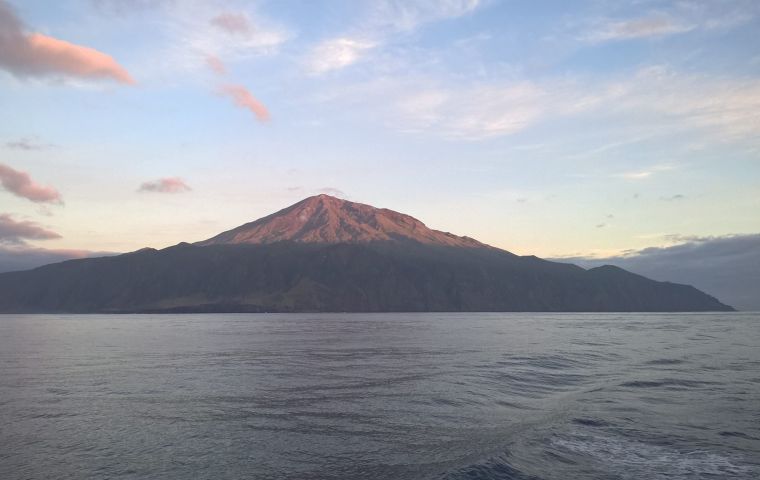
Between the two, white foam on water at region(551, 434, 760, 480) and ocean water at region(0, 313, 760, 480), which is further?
ocean water at region(0, 313, 760, 480)

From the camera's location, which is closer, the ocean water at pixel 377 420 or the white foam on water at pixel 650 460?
the white foam on water at pixel 650 460

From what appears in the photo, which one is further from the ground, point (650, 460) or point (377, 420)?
point (377, 420)

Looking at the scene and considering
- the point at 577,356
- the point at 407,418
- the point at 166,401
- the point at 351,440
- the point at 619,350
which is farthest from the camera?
the point at 619,350

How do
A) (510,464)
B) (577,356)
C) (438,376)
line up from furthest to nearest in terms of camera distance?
1. (577,356)
2. (438,376)
3. (510,464)

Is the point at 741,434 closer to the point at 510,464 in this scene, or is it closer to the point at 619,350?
the point at 510,464

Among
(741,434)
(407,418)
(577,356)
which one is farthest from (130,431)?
(577,356)

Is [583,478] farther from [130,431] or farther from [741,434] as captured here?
[130,431]

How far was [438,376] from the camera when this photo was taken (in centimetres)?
5022

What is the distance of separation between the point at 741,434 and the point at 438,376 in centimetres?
2509

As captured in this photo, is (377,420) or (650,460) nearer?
(650,460)

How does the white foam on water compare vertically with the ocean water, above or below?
below

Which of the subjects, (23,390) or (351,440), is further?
(23,390)

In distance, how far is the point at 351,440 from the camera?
89.0 feet

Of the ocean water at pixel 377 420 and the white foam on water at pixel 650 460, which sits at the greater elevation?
the ocean water at pixel 377 420
